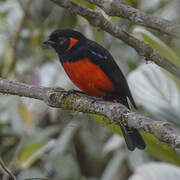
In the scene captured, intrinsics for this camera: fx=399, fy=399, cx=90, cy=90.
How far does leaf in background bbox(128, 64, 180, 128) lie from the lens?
298 cm

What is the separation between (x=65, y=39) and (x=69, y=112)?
619 mm

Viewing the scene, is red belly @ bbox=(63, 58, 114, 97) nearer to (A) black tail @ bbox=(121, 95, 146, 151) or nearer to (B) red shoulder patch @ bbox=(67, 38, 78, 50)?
(B) red shoulder patch @ bbox=(67, 38, 78, 50)

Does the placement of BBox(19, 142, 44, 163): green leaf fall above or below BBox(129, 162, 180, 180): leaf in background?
below

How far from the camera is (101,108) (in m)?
1.99

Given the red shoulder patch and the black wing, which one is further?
the red shoulder patch

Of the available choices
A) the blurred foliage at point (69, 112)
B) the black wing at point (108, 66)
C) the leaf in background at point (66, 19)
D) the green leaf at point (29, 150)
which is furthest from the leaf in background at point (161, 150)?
the green leaf at point (29, 150)

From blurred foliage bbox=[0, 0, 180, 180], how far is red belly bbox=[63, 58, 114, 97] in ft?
0.82

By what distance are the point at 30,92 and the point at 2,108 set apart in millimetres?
2939

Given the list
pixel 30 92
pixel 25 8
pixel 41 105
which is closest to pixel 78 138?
pixel 41 105

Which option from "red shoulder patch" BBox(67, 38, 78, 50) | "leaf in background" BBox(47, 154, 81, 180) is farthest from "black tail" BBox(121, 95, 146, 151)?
"leaf in background" BBox(47, 154, 81, 180)

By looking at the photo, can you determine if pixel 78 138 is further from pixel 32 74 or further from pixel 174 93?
pixel 174 93

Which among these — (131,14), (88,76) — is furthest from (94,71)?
(131,14)

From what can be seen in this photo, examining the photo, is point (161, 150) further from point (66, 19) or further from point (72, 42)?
point (66, 19)

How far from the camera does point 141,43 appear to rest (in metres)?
2.01
